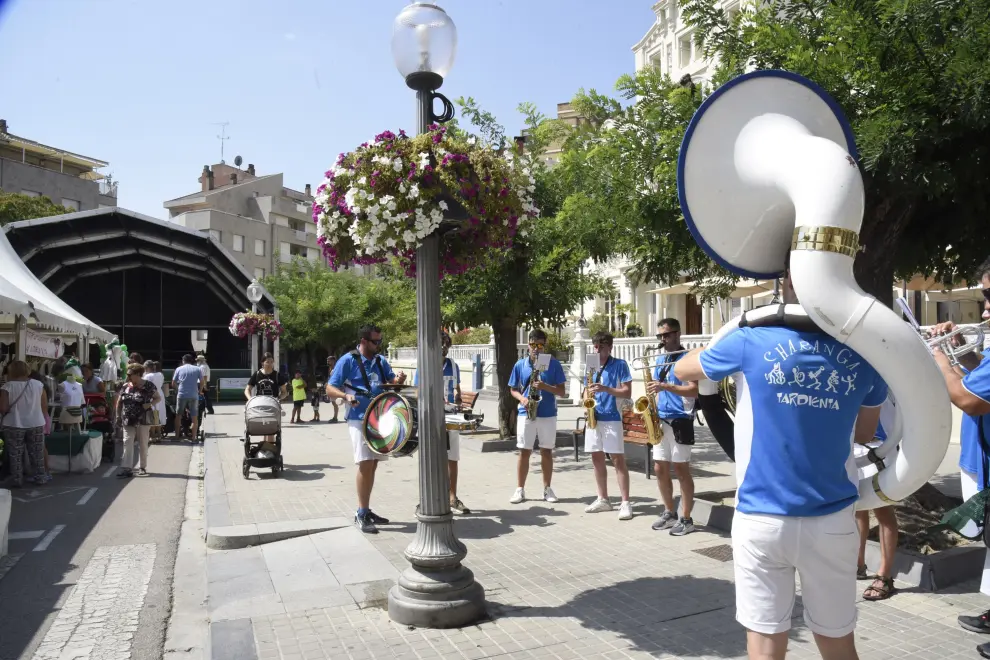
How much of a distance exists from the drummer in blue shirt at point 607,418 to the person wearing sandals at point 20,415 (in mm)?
7671

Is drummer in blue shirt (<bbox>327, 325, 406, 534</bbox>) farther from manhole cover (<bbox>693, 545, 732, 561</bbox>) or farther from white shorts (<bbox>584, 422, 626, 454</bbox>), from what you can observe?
manhole cover (<bbox>693, 545, 732, 561</bbox>)

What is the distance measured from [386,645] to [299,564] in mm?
2028

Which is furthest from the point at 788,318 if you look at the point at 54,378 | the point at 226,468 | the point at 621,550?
the point at 54,378

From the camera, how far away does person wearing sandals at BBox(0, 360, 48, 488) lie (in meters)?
9.98

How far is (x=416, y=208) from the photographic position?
4.59 meters

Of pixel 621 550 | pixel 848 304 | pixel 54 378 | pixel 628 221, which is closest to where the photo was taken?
pixel 848 304

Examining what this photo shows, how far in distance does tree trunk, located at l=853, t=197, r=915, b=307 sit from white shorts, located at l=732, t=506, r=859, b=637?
4416 mm

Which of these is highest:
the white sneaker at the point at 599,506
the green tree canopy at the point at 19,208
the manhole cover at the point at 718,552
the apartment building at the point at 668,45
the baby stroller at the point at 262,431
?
the apartment building at the point at 668,45

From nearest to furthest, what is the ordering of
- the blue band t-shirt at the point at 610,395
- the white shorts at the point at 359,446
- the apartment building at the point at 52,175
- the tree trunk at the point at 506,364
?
the white shorts at the point at 359,446 < the blue band t-shirt at the point at 610,395 < the tree trunk at the point at 506,364 < the apartment building at the point at 52,175

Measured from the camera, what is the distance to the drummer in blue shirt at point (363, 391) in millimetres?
7125

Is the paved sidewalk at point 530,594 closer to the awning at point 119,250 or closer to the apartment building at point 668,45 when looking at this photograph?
the awning at point 119,250

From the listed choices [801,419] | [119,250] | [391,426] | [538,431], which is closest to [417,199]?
[391,426]

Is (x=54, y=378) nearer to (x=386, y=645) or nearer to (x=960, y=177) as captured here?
(x=386, y=645)

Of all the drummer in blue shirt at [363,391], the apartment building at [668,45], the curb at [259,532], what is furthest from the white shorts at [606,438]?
the apartment building at [668,45]
